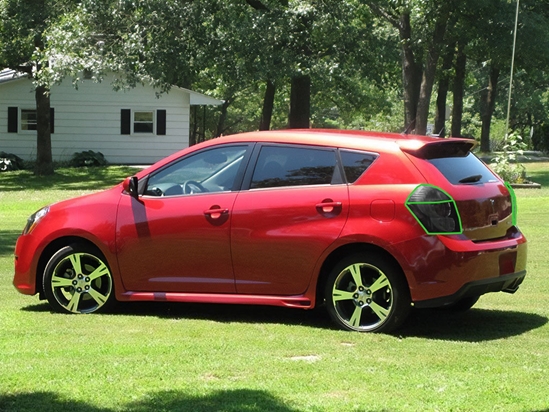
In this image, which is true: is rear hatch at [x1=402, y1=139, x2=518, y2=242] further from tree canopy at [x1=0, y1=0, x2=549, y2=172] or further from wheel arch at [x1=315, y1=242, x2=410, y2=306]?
tree canopy at [x1=0, y1=0, x2=549, y2=172]

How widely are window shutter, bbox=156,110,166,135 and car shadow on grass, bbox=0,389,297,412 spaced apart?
119 ft

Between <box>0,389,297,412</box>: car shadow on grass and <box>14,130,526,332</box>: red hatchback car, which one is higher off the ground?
<box>14,130,526,332</box>: red hatchback car

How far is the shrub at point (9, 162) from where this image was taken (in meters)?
39.0

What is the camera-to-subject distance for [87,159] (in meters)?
40.5

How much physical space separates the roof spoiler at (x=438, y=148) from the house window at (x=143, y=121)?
3437 centimetres

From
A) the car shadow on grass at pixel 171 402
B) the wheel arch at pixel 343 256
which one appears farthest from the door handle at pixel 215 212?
the car shadow on grass at pixel 171 402

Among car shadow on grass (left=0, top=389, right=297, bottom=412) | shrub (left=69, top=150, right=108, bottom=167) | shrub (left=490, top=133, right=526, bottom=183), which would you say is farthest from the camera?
shrub (left=69, top=150, right=108, bottom=167)

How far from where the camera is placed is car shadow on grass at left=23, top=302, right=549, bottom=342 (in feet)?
25.5

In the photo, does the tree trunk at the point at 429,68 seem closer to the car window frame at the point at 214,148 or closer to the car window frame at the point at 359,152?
the car window frame at the point at 214,148

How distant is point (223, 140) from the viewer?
27.9ft

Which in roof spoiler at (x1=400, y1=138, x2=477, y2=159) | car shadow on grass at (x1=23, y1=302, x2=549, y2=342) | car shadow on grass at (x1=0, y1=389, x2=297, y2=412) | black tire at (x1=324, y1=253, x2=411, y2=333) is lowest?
car shadow on grass at (x1=23, y1=302, x2=549, y2=342)

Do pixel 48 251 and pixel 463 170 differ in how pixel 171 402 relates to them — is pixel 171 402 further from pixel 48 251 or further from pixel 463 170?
pixel 48 251

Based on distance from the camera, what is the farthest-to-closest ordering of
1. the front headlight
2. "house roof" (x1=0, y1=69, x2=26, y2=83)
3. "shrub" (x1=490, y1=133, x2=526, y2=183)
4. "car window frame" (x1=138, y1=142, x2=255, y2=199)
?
"house roof" (x1=0, y1=69, x2=26, y2=83) < "shrub" (x1=490, y1=133, x2=526, y2=183) < the front headlight < "car window frame" (x1=138, y1=142, x2=255, y2=199)

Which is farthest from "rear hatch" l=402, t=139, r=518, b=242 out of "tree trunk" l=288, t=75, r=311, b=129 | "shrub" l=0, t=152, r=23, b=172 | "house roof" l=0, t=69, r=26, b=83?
"house roof" l=0, t=69, r=26, b=83
